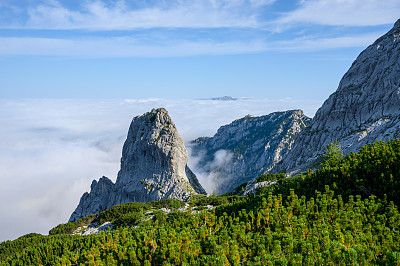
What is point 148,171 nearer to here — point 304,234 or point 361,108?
point 361,108

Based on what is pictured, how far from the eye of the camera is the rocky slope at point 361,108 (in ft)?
350

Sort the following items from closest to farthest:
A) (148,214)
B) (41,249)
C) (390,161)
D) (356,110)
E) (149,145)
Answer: (390,161), (41,249), (148,214), (356,110), (149,145)

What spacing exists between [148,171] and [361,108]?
11557cm

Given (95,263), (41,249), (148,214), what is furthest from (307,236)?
(148,214)

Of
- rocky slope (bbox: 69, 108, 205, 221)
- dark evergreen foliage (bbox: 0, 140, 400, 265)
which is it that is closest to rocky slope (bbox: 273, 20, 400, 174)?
rocky slope (bbox: 69, 108, 205, 221)

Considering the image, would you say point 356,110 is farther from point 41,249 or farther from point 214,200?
point 41,249

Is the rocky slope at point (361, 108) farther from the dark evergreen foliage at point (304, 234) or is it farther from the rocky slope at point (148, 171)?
the dark evergreen foliage at point (304, 234)

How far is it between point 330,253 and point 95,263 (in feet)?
56.6

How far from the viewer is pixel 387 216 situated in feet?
72.7

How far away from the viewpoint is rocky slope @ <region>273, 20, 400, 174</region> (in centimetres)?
10669

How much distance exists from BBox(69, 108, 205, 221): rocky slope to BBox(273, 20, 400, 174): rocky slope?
60.7m

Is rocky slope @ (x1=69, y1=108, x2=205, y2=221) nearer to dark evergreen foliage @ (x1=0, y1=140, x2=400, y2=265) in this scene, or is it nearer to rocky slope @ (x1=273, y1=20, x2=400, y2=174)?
rocky slope @ (x1=273, y1=20, x2=400, y2=174)

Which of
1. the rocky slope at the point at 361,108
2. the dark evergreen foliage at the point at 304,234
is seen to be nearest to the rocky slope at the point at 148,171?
the rocky slope at the point at 361,108

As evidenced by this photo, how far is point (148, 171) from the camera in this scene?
526 ft
